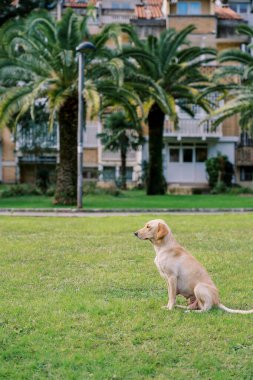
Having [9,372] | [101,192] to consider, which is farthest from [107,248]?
[101,192]

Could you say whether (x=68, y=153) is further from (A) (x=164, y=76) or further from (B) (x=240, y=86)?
(B) (x=240, y=86)

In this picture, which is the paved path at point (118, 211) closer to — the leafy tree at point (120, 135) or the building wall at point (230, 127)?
the leafy tree at point (120, 135)

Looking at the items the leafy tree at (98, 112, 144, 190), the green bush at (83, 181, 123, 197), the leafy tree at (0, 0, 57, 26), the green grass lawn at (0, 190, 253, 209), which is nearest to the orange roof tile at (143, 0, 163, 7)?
the leafy tree at (98, 112, 144, 190)

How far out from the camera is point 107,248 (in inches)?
474

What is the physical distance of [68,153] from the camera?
27.3 meters

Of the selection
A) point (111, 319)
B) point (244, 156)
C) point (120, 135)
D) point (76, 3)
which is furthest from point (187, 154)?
point (111, 319)

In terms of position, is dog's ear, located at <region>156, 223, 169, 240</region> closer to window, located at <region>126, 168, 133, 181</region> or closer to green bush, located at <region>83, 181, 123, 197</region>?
green bush, located at <region>83, 181, 123, 197</region>

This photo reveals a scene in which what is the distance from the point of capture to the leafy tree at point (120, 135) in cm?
4103

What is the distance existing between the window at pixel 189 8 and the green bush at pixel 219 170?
13.0 m

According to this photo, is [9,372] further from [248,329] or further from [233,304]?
[233,304]

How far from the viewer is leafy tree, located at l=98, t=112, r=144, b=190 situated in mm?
41031

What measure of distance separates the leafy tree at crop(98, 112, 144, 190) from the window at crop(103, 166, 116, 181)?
5213 mm

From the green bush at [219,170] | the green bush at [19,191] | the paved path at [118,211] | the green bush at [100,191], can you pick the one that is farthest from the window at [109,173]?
the paved path at [118,211]

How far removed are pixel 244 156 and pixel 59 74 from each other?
80.7 feet
